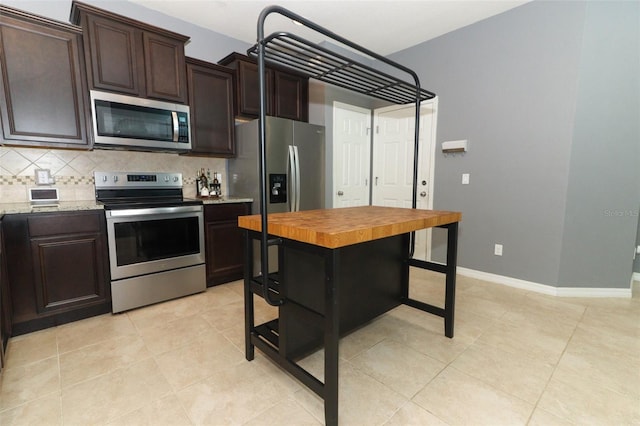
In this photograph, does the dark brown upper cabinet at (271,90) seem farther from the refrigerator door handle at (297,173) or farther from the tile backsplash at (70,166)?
the tile backsplash at (70,166)

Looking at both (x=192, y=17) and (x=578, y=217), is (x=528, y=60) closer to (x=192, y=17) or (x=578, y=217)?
(x=578, y=217)

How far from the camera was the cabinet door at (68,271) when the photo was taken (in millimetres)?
2084

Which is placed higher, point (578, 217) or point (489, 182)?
point (489, 182)

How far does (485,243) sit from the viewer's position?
126 inches

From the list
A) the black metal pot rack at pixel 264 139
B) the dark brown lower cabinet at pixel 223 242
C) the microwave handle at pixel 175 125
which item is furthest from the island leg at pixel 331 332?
the microwave handle at pixel 175 125

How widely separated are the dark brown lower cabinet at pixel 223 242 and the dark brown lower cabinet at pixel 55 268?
842 mm

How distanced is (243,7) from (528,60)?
286 centimetres

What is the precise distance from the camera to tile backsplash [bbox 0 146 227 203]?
2336 millimetres

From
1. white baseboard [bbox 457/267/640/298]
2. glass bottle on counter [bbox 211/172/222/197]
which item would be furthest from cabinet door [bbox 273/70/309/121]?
white baseboard [bbox 457/267/640/298]

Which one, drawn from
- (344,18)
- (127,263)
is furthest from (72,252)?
(344,18)

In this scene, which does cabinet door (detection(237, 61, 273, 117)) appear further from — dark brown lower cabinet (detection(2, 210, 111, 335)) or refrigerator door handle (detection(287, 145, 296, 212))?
dark brown lower cabinet (detection(2, 210, 111, 335))

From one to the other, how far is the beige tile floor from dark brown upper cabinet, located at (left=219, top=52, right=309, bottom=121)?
221 cm

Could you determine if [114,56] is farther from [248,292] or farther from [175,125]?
[248,292]

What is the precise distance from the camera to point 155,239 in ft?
8.25
